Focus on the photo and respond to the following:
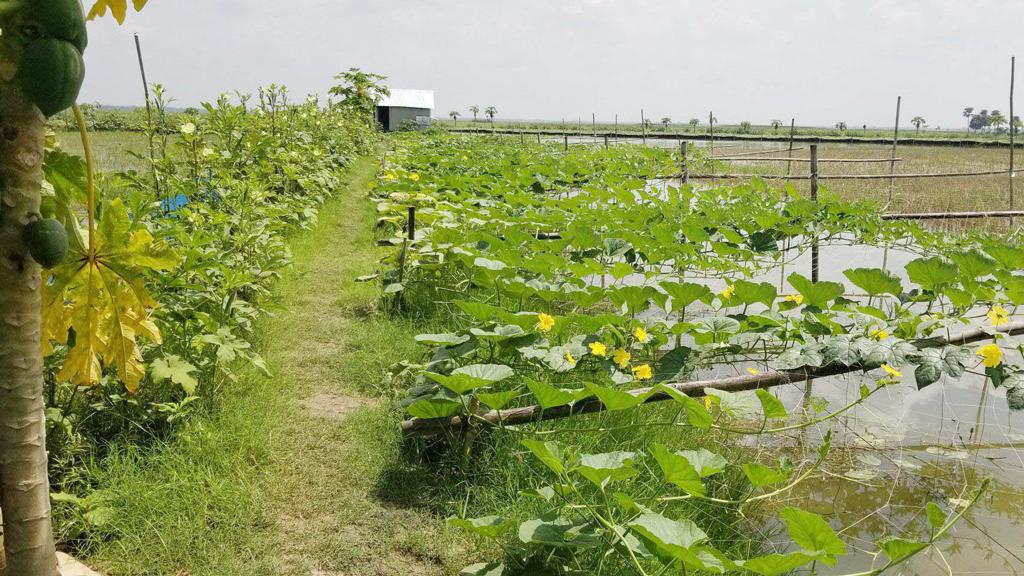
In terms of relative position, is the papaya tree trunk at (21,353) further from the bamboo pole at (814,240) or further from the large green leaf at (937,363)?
the bamboo pole at (814,240)

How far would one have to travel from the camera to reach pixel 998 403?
13.0 ft

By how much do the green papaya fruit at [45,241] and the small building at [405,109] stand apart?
30025 mm

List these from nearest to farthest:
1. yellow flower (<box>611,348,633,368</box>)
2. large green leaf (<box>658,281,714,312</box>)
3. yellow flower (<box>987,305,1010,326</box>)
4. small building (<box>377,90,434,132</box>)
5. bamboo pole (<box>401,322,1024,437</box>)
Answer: bamboo pole (<box>401,322,1024,437</box>) < yellow flower (<box>611,348,633,368</box>) < yellow flower (<box>987,305,1010,326</box>) < large green leaf (<box>658,281,714,312</box>) < small building (<box>377,90,434,132</box>)

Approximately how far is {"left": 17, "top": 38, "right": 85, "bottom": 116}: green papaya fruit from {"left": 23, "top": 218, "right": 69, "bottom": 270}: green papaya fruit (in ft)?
0.50

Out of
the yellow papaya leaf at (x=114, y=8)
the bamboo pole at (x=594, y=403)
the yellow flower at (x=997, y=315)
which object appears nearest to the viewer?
the yellow papaya leaf at (x=114, y=8)

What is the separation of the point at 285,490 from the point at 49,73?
1.94m

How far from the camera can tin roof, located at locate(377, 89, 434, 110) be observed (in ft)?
107

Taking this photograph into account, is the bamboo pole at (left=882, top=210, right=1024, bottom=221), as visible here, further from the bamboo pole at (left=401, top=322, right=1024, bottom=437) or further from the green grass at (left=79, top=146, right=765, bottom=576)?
the green grass at (left=79, top=146, right=765, bottom=576)

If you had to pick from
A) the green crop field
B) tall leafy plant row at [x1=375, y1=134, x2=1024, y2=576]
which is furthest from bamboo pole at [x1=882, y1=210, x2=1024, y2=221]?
the green crop field

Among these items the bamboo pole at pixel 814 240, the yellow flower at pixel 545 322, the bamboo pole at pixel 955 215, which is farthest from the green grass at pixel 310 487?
the bamboo pole at pixel 955 215

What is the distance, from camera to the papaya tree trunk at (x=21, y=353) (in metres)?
0.88

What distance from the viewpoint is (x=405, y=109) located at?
32625 millimetres

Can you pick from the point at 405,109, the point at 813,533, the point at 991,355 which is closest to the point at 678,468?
the point at 813,533

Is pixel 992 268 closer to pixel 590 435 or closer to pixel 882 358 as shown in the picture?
pixel 882 358
